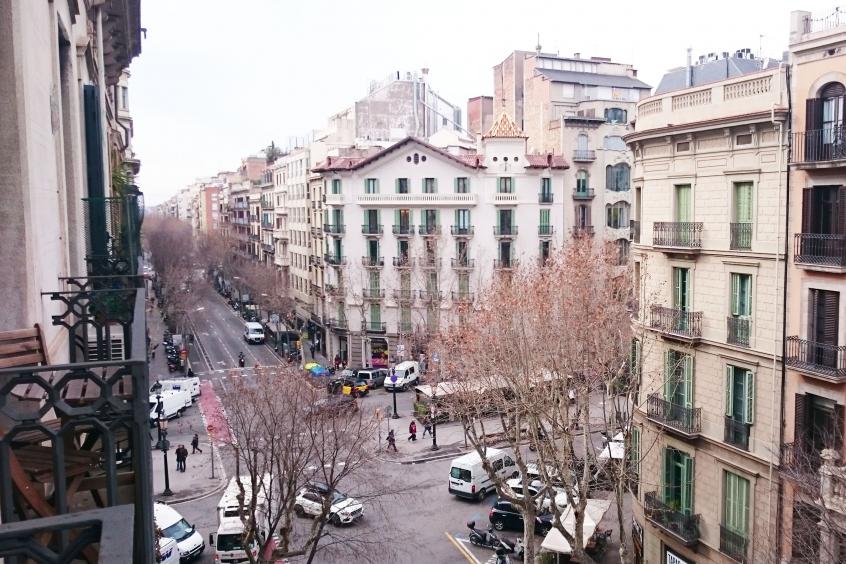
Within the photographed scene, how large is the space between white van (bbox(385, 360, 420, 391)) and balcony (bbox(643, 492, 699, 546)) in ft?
76.4

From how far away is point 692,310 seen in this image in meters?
19.7

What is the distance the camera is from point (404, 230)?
48.7 metres

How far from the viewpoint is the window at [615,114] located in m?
51.9

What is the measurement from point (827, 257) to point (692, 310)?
4.37m

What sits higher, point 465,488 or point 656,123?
point 656,123

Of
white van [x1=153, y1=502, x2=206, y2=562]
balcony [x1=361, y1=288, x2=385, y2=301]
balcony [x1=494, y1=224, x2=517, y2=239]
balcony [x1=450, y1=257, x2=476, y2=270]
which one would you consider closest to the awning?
white van [x1=153, y1=502, x2=206, y2=562]

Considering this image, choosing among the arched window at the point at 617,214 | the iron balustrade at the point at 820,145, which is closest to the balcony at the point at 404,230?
the arched window at the point at 617,214

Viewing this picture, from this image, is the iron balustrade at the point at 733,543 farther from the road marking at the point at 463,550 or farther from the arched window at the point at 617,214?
the arched window at the point at 617,214

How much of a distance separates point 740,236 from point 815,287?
2.35 m

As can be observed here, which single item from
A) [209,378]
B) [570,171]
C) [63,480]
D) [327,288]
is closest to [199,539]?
[63,480]

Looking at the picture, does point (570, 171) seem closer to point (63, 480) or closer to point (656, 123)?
point (656, 123)

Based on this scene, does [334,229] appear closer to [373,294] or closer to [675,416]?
[373,294]

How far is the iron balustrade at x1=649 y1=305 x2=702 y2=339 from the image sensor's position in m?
19.3

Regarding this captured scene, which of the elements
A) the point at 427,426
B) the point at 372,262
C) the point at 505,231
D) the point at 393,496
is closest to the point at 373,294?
the point at 372,262
